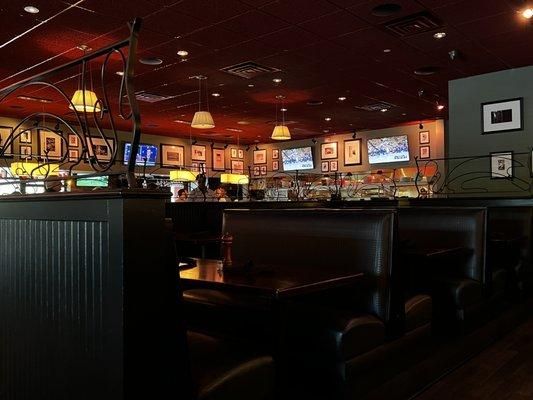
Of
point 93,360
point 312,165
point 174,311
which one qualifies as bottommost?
point 93,360

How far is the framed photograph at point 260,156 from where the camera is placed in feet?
55.7

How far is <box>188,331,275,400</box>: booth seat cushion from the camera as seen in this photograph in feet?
6.30

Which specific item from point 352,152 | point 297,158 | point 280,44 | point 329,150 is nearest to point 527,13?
point 280,44

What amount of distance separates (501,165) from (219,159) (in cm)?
1009

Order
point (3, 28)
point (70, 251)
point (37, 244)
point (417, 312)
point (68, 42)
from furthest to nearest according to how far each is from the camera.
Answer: point (68, 42) → point (3, 28) → point (417, 312) → point (37, 244) → point (70, 251)

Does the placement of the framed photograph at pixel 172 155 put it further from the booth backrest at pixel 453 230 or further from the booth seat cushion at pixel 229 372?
the booth seat cushion at pixel 229 372

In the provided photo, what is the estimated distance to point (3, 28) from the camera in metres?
5.88

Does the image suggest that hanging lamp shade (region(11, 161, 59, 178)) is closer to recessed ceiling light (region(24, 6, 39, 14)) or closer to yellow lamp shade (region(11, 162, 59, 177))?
yellow lamp shade (region(11, 162, 59, 177))

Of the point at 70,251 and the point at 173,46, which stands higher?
the point at 173,46

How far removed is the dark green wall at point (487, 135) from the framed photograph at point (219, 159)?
8.98 metres

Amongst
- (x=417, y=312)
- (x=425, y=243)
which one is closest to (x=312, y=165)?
(x=425, y=243)

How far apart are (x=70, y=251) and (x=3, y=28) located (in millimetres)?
5199

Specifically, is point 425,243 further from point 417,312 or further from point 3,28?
point 3,28

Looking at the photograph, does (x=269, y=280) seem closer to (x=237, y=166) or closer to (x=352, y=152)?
(x=352, y=152)
